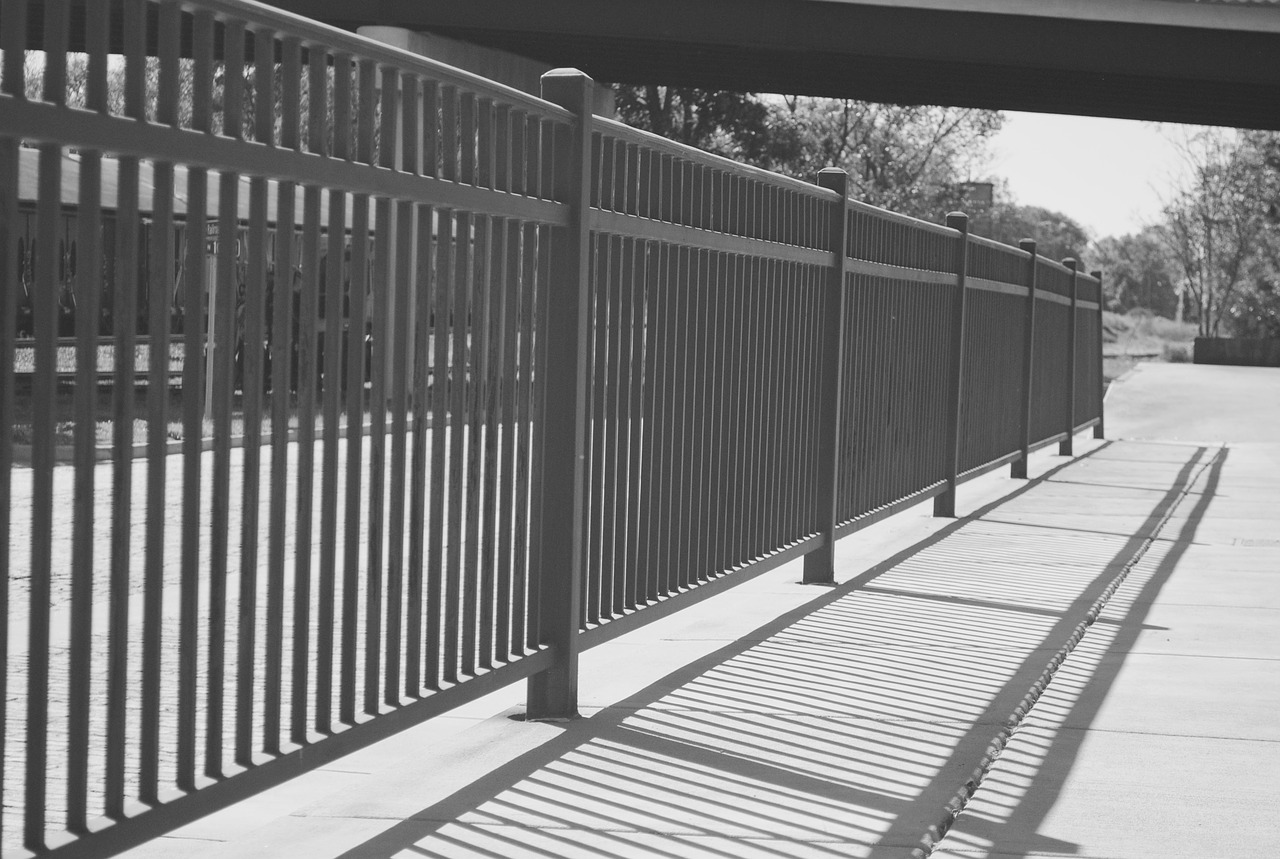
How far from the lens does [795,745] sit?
15.3ft

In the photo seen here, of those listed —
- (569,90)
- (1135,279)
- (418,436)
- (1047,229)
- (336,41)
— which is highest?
(1047,229)

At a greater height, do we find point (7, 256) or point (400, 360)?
point (7, 256)

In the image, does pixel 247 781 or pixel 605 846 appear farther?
pixel 605 846

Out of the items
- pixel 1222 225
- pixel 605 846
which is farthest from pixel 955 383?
pixel 1222 225

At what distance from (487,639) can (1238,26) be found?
27.2 meters

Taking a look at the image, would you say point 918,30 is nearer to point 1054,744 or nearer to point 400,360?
point 1054,744

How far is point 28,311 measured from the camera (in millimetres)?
2678

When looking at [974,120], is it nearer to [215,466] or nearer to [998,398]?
[998,398]

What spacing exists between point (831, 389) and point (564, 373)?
10.8 feet

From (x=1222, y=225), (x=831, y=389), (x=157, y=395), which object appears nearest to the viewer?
(x=157, y=395)

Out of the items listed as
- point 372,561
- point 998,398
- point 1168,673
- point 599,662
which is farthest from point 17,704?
point 998,398

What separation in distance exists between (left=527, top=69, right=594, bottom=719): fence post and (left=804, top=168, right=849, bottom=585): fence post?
319cm

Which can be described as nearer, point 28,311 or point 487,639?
point 28,311

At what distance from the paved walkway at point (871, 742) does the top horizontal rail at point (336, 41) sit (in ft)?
5.86
